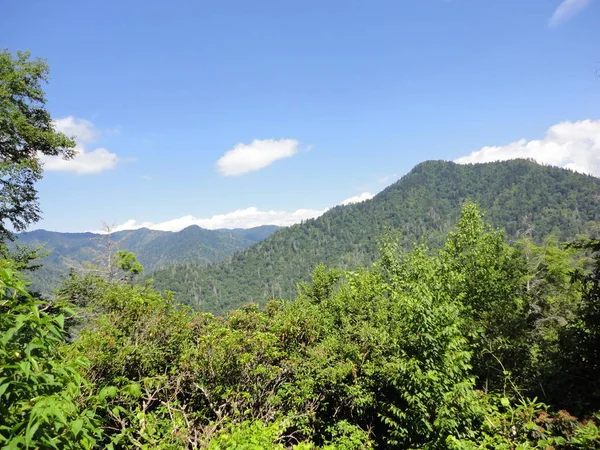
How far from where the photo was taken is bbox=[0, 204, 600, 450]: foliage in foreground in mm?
2562

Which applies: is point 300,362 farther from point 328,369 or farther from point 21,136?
point 21,136

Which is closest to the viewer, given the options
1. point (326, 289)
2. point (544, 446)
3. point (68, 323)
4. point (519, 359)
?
point (544, 446)

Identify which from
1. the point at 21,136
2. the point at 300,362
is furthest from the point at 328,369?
the point at 21,136

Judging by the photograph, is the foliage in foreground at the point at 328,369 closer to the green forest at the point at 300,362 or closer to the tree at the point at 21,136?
the green forest at the point at 300,362

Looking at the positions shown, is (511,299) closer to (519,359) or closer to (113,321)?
(519,359)

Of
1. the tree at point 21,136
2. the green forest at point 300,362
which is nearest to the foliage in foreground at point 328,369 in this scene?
the green forest at point 300,362

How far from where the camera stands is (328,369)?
10859mm

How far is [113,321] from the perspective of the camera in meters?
10.1

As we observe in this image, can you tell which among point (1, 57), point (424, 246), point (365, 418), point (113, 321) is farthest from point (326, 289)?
point (1, 57)

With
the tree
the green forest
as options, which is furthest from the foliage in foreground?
the tree

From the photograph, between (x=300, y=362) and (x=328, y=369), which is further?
(x=300, y=362)

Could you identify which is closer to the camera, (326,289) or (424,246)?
(424,246)

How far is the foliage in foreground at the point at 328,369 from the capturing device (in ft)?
8.41

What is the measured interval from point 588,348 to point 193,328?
12.3 m
